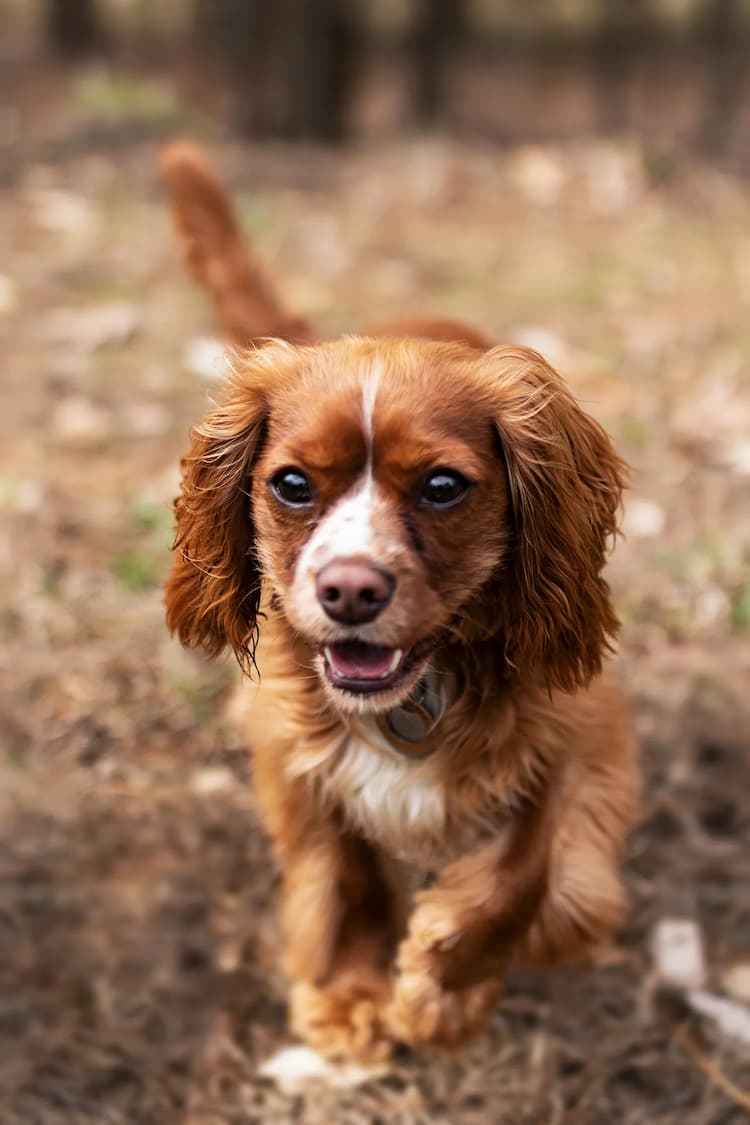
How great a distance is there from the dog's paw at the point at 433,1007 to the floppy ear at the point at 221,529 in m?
0.67

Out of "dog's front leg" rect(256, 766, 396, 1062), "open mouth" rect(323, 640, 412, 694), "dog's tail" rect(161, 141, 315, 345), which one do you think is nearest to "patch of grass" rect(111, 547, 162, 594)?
"dog's tail" rect(161, 141, 315, 345)

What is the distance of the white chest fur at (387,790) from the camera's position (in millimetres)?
2377

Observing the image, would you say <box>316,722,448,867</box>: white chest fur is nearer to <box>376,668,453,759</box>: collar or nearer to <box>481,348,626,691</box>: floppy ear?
<box>376,668,453,759</box>: collar

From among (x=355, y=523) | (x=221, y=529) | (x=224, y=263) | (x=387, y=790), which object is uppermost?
(x=224, y=263)

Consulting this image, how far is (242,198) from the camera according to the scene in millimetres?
6531

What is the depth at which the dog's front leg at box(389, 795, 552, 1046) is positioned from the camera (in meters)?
2.34

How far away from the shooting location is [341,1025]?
103 inches

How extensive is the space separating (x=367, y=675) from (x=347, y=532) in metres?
0.25

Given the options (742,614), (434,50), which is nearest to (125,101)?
(434,50)

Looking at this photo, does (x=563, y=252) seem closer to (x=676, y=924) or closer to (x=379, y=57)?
(x=379, y=57)

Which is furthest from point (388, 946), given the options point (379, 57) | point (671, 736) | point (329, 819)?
point (379, 57)

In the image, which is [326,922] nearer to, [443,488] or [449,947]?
[449,947]

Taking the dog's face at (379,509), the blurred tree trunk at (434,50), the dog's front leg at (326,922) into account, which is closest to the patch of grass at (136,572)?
the dog's front leg at (326,922)

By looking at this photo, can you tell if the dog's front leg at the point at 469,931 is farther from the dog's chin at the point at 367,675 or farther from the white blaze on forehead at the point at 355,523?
the white blaze on forehead at the point at 355,523
